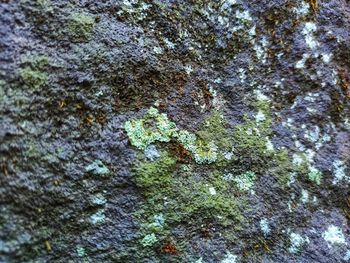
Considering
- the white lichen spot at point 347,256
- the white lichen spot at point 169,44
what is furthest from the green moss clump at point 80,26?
the white lichen spot at point 347,256

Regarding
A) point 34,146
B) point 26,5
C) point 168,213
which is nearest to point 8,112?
point 34,146

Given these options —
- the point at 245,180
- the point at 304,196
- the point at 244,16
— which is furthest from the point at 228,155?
the point at 244,16

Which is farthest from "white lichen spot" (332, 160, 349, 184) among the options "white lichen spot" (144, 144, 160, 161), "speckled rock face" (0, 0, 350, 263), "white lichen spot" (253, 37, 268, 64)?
"white lichen spot" (144, 144, 160, 161)

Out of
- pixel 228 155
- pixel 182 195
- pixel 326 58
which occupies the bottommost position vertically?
pixel 182 195

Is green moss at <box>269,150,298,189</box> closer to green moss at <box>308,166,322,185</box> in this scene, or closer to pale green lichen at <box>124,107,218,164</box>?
green moss at <box>308,166,322,185</box>

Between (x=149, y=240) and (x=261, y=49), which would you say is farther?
(x=261, y=49)

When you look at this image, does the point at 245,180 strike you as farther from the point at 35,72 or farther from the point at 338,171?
the point at 35,72

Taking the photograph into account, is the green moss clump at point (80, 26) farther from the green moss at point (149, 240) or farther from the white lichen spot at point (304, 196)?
the white lichen spot at point (304, 196)
